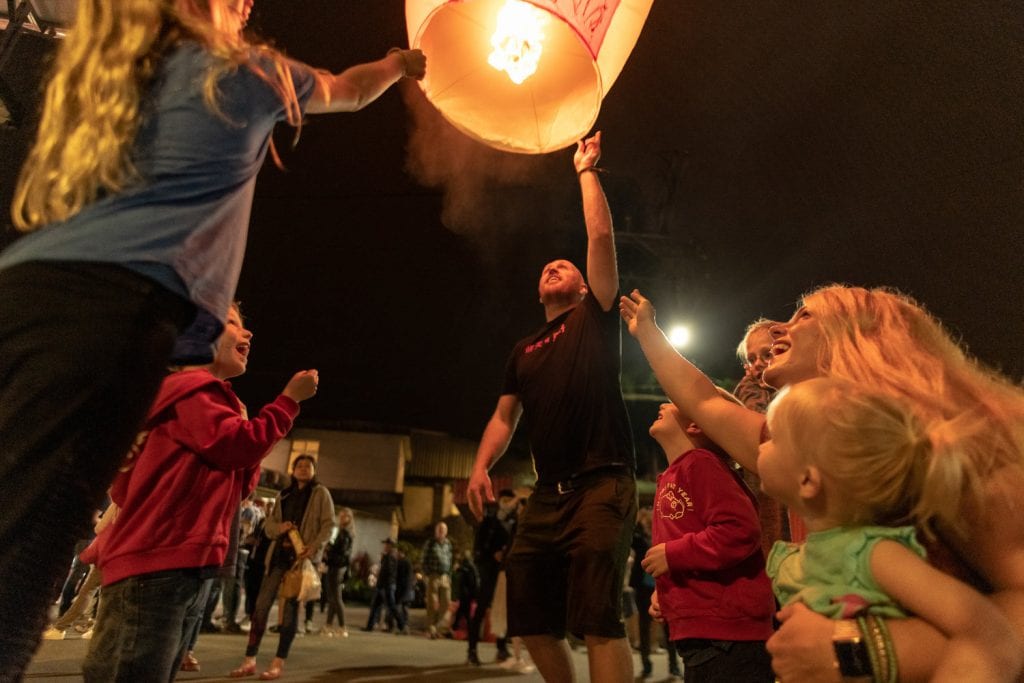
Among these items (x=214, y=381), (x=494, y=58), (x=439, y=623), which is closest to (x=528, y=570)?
(x=214, y=381)

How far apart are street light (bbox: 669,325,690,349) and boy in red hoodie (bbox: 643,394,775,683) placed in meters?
12.8

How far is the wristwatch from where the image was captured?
53.6 inches

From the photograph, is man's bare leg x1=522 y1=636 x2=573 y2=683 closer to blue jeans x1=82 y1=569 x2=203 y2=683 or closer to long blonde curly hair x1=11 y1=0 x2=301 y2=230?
blue jeans x1=82 y1=569 x2=203 y2=683

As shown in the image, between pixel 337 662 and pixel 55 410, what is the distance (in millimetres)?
6858

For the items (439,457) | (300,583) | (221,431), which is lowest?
(221,431)

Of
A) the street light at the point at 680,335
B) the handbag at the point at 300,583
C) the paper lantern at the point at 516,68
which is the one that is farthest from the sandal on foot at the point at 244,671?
the street light at the point at 680,335

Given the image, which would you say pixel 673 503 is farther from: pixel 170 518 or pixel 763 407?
pixel 170 518

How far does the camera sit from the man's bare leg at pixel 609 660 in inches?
109

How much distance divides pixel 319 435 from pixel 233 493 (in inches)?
1213

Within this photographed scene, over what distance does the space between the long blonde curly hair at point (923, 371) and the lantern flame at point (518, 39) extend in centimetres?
187

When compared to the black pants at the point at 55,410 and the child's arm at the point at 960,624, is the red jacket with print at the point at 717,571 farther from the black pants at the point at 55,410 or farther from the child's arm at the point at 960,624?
the black pants at the point at 55,410

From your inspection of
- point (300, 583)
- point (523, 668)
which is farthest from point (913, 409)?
point (523, 668)

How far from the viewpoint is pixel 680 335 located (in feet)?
50.3

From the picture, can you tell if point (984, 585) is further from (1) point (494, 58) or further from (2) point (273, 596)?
(2) point (273, 596)
